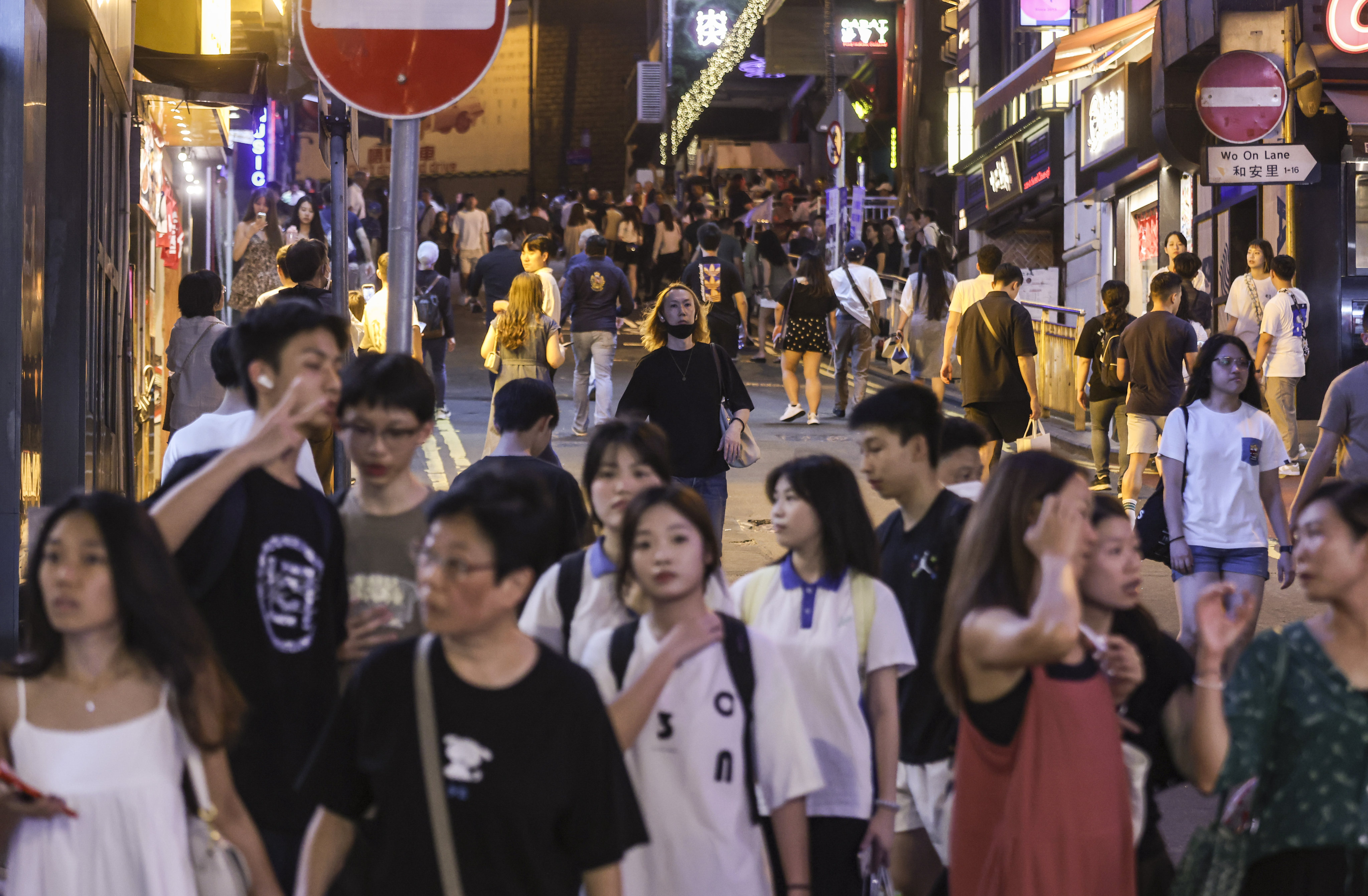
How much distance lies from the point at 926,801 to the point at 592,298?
12116 millimetres

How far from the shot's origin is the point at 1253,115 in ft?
51.4

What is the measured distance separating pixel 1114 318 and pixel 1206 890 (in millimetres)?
10734

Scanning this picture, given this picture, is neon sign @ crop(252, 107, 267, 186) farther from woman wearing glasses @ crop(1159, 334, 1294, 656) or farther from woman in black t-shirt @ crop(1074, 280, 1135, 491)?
woman wearing glasses @ crop(1159, 334, 1294, 656)

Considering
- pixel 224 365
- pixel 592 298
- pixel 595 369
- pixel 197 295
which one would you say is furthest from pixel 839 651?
pixel 592 298

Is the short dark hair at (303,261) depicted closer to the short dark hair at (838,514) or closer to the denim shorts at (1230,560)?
the denim shorts at (1230,560)

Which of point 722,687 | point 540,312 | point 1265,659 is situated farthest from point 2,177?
point 540,312

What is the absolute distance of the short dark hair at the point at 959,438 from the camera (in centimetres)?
540

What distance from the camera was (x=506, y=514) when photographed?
10.0ft

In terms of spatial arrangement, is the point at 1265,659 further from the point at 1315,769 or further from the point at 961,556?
the point at 961,556

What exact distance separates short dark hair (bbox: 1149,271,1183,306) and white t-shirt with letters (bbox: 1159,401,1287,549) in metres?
4.99

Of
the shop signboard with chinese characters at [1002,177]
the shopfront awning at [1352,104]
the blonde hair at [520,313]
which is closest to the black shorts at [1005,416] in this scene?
the blonde hair at [520,313]

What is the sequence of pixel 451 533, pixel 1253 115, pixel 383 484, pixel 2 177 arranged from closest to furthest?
pixel 451 533 → pixel 383 484 → pixel 2 177 → pixel 1253 115

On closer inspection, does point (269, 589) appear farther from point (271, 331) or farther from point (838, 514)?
Result: point (838, 514)

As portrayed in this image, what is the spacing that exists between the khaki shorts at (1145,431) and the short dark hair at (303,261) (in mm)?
6273
